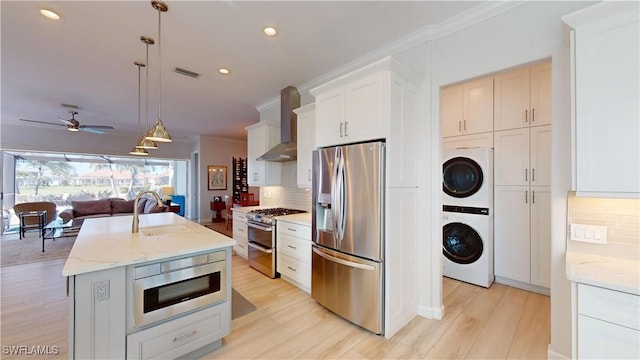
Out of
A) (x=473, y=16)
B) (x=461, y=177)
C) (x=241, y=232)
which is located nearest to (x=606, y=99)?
(x=473, y=16)

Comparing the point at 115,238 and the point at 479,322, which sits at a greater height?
the point at 115,238

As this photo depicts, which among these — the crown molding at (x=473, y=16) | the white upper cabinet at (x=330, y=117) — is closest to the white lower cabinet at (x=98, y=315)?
the white upper cabinet at (x=330, y=117)

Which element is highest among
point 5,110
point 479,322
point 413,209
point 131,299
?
point 5,110

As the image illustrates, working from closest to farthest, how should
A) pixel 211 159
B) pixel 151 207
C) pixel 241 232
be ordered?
pixel 241 232, pixel 151 207, pixel 211 159

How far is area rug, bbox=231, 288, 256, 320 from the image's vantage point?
2.55 meters

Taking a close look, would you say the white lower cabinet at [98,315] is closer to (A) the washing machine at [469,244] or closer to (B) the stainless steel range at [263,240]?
(B) the stainless steel range at [263,240]

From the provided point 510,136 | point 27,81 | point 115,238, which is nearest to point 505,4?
point 510,136

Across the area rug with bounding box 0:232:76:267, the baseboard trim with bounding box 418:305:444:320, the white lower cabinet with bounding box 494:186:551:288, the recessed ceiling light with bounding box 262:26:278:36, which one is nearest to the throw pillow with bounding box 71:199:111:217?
the area rug with bounding box 0:232:76:267

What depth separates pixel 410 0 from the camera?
2002 millimetres

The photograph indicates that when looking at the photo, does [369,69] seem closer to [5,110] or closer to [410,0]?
[410,0]

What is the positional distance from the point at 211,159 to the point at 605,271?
8.80m

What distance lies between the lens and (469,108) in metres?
3.41

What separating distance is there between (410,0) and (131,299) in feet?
9.77

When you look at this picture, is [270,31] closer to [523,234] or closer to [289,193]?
[289,193]
